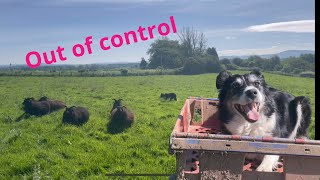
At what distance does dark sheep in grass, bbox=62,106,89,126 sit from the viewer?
24.5ft

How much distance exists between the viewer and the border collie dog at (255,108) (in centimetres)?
306

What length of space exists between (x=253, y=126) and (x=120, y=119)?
4.51 meters

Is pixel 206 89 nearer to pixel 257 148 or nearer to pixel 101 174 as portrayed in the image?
pixel 101 174

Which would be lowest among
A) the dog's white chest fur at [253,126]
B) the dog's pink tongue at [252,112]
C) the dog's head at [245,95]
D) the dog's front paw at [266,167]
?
the dog's front paw at [266,167]

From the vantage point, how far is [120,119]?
7.45 metres

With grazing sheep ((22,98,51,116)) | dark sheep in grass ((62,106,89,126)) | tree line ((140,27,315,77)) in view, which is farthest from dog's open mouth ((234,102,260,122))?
grazing sheep ((22,98,51,116))

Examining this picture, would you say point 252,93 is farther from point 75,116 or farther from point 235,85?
point 75,116

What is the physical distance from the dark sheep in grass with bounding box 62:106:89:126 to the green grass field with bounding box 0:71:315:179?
0.12 meters

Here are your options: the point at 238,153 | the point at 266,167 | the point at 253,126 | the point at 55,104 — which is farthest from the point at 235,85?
the point at 55,104

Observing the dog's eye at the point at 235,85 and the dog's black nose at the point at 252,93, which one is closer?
the dog's black nose at the point at 252,93

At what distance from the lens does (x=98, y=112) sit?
8055mm

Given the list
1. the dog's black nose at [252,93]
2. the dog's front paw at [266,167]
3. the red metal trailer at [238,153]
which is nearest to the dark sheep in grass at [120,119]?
the dog's black nose at [252,93]

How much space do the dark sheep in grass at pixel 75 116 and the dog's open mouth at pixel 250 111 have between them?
4.82 m
